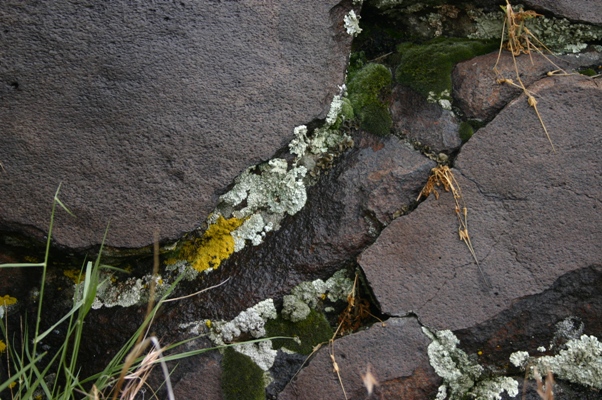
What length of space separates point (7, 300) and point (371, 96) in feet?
4.05

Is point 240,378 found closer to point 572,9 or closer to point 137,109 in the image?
point 137,109

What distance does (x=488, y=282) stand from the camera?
170 centimetres

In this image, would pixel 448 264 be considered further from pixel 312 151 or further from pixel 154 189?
pixel 154 189

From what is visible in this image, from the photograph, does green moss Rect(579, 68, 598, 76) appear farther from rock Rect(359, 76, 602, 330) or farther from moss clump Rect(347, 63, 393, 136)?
moss clump Rect(347, 63, 393, 136)

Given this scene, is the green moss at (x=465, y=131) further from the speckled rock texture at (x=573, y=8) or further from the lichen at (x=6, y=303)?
the lichen at (x=6, y=303)

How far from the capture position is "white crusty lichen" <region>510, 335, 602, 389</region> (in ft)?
5.52

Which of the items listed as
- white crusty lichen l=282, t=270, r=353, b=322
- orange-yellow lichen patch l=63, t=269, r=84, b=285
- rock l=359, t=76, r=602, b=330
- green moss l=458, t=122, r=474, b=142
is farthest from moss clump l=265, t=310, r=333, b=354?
green moss l=458, t=122, r=474, b=142

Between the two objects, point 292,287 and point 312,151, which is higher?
point 312,151

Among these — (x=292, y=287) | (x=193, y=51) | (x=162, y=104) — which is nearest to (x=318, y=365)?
(x=292, y=287)

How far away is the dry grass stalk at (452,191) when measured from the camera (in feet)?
5.65

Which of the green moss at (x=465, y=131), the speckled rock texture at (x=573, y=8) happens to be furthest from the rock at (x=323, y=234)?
the speckled rock texture at (x=573, y=8)

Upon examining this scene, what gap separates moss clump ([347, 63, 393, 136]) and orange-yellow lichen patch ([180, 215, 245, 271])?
49cm

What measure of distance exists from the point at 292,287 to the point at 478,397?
0.59 meters

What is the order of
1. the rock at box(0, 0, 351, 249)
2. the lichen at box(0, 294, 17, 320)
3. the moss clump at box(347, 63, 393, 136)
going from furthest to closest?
the moss clump at box(347, 63, 393, 136) → the lichen at box(0, 294, 17, 320) → the rock at box(0, 0, 351, 249)
